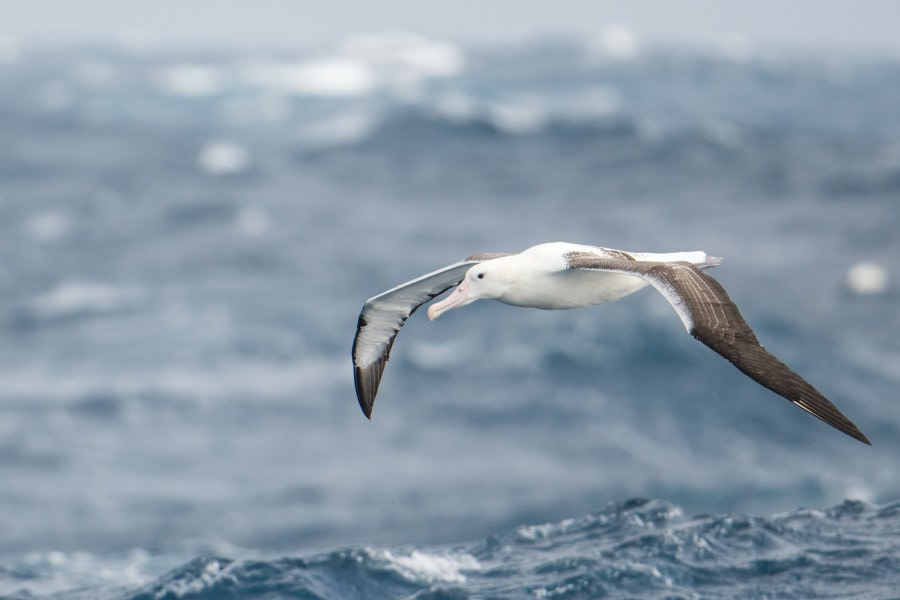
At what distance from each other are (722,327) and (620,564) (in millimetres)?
4918

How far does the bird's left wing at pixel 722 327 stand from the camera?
10.7 meters

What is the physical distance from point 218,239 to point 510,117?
23.7m

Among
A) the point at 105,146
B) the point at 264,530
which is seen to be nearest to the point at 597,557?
the point at 264,530

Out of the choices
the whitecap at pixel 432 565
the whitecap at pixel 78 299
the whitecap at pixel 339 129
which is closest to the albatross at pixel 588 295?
the whitecap at pixel 432 565

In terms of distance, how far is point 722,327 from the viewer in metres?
11.6

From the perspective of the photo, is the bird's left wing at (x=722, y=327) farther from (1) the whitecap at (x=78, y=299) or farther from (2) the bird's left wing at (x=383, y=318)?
(1) the whitecap at (x=78, y=299)

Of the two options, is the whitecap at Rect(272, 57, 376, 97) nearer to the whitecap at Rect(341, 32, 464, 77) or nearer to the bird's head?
the whitecap at Rect(341, 32, 464, 77)

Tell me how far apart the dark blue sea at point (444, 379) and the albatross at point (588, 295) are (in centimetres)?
322

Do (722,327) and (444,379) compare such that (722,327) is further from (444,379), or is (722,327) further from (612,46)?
(612,46)

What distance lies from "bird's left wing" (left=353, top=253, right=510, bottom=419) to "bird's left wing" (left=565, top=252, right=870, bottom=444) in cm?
235

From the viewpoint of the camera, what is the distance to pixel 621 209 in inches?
2018

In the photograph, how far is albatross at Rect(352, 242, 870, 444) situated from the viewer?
11.1m

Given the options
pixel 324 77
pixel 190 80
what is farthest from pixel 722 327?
pixel 190 80

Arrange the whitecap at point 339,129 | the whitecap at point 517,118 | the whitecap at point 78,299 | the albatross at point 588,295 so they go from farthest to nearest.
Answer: the whitecap at point 339,129 → the whitecap at point 517,118 → the whitecap at point 78,299 → the albatross at point 588,295
